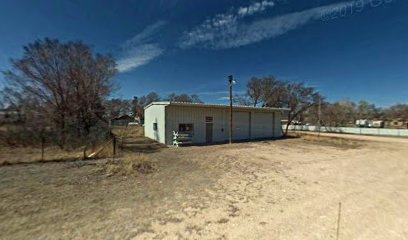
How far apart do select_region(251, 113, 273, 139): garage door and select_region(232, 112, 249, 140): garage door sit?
0.95 meters

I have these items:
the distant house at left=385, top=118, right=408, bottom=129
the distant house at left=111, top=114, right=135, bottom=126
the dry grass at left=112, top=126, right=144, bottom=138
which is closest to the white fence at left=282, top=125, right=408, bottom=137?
the distant house at left=385, top=118, right=408, bottom=129

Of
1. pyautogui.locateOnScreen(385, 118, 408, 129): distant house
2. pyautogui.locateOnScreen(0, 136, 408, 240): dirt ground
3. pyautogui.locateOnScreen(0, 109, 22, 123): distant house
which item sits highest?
pyautogui.locateOnScreen(0, 109, 22, 123): distant house

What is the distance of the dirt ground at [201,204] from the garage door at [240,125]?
11.2 meters

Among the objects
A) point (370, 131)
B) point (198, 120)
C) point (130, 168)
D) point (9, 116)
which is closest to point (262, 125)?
point (198, 120)

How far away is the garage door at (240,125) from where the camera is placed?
711 inches

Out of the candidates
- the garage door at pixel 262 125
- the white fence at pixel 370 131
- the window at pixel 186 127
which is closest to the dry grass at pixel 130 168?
the window at pixel 186 127

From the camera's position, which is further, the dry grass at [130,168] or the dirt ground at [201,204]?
the dry grass at [130,168]

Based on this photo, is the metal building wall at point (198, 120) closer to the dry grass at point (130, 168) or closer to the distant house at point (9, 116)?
the dry grass at point (130, 168)

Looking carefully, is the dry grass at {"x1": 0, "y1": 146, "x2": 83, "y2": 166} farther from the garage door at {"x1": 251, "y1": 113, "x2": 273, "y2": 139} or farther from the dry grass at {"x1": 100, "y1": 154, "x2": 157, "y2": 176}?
the garage door at {"x1": 251, "y1": 113, "x2": 273, "y2": 139}

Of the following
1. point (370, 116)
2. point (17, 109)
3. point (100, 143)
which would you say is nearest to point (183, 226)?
point (100, 143)

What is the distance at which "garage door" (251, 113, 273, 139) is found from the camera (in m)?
19.5

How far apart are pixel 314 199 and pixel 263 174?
225 centimetres

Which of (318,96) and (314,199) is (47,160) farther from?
(318,96)

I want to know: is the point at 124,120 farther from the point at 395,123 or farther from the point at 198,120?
the point at 395,123
